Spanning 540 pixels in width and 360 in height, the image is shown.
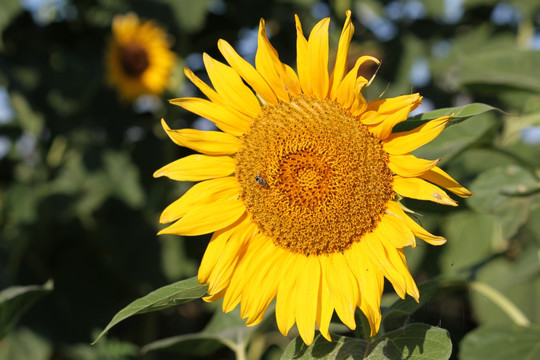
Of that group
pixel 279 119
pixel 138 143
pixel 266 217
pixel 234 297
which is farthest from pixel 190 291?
pixel 138 143

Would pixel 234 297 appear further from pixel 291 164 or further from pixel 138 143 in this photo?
pixel 138 143

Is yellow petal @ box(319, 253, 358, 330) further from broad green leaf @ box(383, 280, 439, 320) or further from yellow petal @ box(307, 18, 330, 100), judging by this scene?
yellow petal @ box(307, 18, 330, 100)

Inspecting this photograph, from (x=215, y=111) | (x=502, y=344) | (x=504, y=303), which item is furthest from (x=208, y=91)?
(x=504, y=303)

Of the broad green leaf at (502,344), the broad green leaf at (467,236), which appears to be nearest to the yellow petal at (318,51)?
the broad green leaf at (502,344)

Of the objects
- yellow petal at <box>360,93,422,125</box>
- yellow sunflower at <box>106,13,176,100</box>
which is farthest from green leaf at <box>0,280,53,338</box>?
yellow sunflower at <box>106,13,176,100</box>

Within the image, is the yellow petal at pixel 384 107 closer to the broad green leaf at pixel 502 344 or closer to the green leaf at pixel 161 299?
the green leaf at pixel 161 299

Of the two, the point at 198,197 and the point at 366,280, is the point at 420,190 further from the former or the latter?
the point at 198,197
